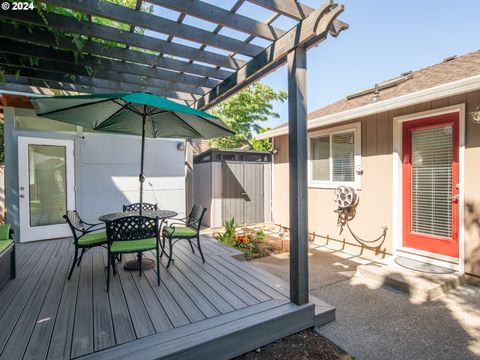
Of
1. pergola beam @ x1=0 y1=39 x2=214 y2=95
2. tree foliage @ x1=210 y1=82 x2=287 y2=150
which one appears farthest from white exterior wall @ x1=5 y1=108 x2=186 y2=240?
tree foliage @ x1=210 y1=82 x2=287 y2=150

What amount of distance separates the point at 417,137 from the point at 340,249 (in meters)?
2.51

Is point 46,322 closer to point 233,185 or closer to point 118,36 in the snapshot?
point 118,36

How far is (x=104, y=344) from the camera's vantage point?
1845mm

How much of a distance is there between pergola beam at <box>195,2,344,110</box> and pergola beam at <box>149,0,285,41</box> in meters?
0.13

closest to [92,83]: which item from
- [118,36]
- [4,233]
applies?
[118,36]

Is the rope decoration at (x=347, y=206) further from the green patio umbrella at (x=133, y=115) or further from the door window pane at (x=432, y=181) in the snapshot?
the green patio umbrella at (x=133, y=115)

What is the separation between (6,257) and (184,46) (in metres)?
3.05

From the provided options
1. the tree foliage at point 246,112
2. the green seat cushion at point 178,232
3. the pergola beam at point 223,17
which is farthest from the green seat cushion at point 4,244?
the tree foliage at point 246,112

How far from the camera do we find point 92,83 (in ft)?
13.1

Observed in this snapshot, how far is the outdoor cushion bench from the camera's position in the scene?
269 cm

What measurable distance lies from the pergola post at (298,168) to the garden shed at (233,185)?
5.10 metres

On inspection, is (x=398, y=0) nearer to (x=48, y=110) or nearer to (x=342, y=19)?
(x=342, y=19)

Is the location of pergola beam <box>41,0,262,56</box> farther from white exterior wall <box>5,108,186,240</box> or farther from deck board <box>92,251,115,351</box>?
white exterior wall <box>5,108,186,240</box>

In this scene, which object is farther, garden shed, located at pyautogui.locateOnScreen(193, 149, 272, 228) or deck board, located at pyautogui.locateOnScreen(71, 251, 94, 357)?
garden shed, located at pyautogui.locateOnScreen(193, 149, 272, 228)
